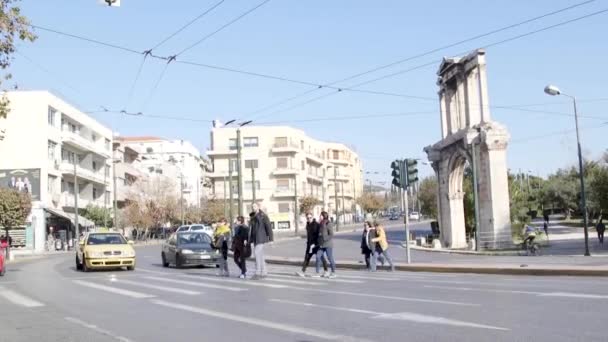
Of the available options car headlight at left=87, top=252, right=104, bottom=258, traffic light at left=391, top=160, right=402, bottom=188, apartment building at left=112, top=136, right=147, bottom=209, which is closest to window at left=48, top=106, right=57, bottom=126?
apartment building at left=112, top=136, right=147, bottom=209

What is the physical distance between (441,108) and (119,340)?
36.7 metres

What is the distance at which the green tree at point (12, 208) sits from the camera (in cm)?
4928

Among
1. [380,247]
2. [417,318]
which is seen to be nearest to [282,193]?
[380,247]

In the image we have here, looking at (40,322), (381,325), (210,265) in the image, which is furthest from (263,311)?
(210,265)

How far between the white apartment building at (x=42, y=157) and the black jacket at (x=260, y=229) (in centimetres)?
4343

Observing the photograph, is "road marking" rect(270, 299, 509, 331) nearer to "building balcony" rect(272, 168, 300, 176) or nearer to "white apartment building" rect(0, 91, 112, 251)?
"white apartment building" rect(0, 91, 112, 251)

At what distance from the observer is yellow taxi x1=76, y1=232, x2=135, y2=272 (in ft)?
76.4

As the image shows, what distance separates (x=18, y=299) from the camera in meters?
14.9

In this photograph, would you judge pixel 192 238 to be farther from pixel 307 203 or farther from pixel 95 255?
pixel 307 203

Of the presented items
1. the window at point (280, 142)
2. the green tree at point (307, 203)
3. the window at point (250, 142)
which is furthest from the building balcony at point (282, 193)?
the window at point (250, 142)

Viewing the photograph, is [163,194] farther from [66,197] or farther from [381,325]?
[381,325]

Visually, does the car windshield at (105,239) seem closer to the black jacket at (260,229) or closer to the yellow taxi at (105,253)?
the yellow taxi at (105,253)

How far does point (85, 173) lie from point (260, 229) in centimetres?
5428

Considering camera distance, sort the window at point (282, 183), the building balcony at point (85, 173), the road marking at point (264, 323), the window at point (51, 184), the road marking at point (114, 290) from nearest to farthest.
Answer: the road marking at point (264, 323)
the road marking at point (114, 290)
the window at point (51, 184)
the building balcony at point (85, 173)
the window at point (282, 183)
